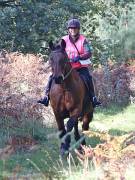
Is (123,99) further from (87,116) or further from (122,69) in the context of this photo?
(87,116)

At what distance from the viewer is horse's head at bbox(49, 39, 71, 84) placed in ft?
33.1

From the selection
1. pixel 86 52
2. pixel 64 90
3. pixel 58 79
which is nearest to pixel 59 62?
pixel 58 79

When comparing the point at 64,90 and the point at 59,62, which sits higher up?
the point at 59,62

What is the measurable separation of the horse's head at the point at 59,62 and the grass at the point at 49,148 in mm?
1141

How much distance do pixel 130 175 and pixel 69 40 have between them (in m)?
4.66

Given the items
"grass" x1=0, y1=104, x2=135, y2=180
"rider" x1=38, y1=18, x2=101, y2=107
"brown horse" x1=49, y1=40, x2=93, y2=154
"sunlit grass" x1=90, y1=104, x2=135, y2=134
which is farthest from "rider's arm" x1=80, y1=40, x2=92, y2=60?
"sunlit grass" x1=90, y1=104, x2=135, y2=134

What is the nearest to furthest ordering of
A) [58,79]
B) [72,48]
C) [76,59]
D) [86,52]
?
1. [58,79]
2. [76,59]
3. [72,48]
4. [86,52]

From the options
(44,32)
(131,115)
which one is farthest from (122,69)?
(131,115)

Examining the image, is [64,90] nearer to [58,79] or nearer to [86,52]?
[58,79]

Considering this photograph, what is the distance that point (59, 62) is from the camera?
10.2m

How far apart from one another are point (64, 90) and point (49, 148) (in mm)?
1598

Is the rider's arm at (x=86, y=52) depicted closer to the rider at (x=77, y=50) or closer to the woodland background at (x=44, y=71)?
the rider at (x=77, y=50)

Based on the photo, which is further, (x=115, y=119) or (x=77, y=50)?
(x=115, y=119)

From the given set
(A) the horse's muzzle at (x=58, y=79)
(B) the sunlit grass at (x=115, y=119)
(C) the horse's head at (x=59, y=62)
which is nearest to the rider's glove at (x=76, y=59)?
(C) the horse's head at (x=59, y=62)
